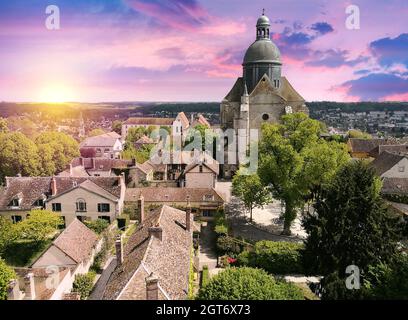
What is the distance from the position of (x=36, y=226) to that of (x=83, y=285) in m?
9.23

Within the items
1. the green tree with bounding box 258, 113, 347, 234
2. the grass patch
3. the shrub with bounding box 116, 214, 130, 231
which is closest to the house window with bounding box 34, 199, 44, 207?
the grass patch

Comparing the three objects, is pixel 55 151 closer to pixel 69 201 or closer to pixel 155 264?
pixel 69 201

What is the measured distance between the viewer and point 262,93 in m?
51.2

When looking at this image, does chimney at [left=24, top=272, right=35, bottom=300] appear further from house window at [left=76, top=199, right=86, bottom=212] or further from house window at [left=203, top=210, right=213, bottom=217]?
house window at [left=203, top=210, right=213, bottom=217]

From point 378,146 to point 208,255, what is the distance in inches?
1773

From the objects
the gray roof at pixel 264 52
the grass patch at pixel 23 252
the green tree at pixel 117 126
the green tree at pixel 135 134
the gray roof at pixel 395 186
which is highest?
the gray roof at pixel 264 52

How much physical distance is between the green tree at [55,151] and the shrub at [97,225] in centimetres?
1972

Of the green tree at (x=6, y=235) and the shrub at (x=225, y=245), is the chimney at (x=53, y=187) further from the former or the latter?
the shrub at (x=225, y=245)

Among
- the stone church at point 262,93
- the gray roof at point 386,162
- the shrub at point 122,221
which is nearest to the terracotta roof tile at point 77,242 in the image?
the shrub at point 122,221

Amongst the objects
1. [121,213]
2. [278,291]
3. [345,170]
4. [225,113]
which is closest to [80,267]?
[121,213]

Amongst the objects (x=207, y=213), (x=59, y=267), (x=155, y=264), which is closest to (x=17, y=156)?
(x=207, y=213)

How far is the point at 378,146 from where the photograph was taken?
2379 inches

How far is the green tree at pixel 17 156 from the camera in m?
47.4
